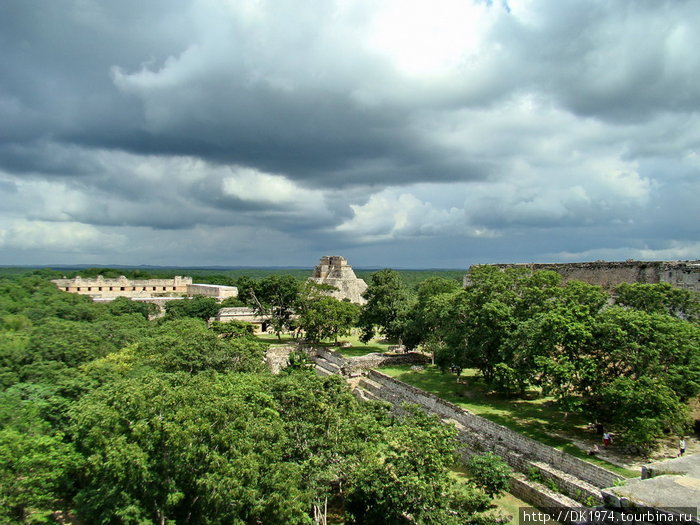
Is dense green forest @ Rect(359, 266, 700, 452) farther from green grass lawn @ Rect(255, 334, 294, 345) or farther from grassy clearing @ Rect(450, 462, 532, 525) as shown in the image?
green grass lawn @ Rect(255, 334, 294, 345)

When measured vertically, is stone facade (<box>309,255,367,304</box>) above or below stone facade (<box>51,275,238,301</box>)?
above

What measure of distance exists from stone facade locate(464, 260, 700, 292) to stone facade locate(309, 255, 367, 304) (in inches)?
876

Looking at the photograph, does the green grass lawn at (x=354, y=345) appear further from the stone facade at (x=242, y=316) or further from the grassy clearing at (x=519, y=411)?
the grassy clearing at (x=519, y=411)

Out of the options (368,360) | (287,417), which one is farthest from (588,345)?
(368,360)

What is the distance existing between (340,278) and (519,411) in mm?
31072

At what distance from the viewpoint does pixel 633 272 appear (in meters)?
21.5

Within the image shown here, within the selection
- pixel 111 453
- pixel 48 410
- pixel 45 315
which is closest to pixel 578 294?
pixel 111 453

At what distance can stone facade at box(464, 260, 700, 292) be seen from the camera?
18.4 metres

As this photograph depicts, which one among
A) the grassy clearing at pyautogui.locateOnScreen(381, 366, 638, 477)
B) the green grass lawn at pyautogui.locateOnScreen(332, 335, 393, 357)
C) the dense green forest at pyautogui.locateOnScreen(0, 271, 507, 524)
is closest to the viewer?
the dense green forest at pyautogui.locateOnScreen(0, 271, 507, 524)

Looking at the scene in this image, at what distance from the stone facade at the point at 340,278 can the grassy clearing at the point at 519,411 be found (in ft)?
73.3

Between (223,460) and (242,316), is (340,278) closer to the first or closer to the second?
(242,316)

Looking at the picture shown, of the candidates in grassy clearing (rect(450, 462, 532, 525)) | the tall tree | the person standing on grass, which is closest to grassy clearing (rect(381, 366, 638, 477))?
the person standing on grass

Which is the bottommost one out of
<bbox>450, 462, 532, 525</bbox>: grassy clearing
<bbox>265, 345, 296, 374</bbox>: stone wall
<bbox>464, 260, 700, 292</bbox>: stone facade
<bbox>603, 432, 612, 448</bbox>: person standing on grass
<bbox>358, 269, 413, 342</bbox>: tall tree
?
<bbox>450, 462, 532, 525</bbox>: grassy clearing

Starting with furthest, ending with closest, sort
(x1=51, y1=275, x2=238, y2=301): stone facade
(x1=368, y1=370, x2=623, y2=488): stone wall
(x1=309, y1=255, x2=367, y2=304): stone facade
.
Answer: (x1=51, y1=275, x2=238, y2=301): stone facade, (x1=309, y1=255, x2=367, y2=304): stone facade, (x1=368, y1=370, x2=623, y2=488): stone wall
